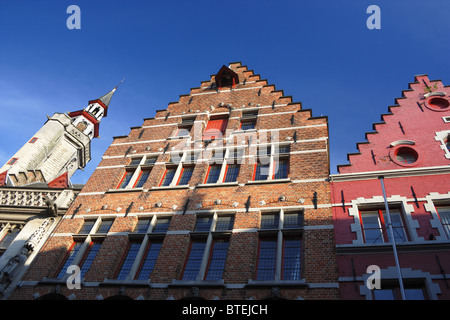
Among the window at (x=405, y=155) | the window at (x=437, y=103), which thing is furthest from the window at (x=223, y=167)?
Result: the window at (x=437, y=103)

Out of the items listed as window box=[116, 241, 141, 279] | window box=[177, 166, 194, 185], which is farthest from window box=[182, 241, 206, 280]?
window box=[177, 166, 194, 185]

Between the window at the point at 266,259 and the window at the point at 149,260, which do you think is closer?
the window at the point at 266,259

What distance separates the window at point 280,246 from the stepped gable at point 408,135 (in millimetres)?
2586

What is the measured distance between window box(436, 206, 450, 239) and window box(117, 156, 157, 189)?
10.4m

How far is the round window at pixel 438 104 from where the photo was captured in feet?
39.8

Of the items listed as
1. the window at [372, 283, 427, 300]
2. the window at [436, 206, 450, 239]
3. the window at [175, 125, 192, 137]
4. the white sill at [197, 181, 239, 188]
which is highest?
the window at [175, 125, 192, 137]

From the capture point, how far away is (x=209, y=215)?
1122 centimetres

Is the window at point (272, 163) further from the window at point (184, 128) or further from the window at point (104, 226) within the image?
the window at point (104, 226)

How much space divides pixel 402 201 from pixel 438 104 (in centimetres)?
523

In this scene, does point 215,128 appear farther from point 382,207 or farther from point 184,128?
point 382,207

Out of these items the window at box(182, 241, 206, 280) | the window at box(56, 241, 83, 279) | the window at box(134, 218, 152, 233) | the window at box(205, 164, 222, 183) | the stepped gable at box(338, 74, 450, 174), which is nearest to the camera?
the window at box(182, 241, 206, 280)

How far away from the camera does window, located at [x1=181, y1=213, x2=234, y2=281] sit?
9734 millimetres

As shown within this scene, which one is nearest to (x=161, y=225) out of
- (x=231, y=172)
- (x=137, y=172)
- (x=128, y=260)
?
(x=128, y=260)

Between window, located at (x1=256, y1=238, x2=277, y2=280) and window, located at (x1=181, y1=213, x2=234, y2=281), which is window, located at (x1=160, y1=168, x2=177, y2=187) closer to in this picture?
window, located at (x1=181, y1=213, x2=234, y2=281)
